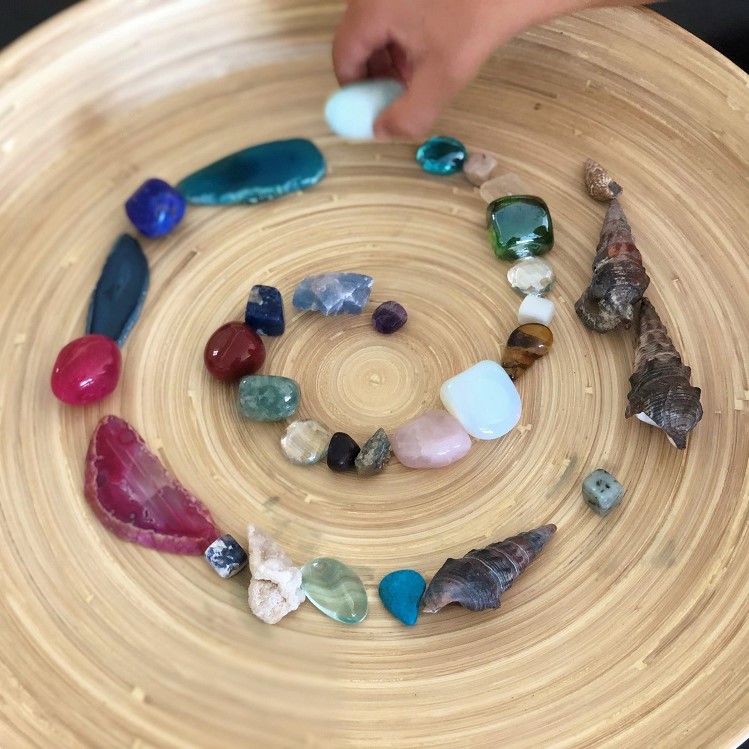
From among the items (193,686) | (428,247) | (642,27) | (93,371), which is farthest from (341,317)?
(642,27)

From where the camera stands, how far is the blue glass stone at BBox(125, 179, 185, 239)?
83 centimetres

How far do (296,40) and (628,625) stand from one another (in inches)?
30.6

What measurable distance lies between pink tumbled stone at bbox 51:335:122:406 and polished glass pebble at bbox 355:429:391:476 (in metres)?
0.26

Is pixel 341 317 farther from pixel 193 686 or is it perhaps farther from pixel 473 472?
pixel 193 686

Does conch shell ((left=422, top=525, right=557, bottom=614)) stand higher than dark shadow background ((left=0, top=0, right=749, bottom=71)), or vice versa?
dark shadow background ((left=0, top=0, right=749, bottom=71))

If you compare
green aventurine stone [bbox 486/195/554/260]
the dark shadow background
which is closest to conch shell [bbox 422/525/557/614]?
green aventurine stone [bbox 486/195/554/260]

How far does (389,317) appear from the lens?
79cm

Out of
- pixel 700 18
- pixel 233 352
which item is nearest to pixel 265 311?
pixel 233 352

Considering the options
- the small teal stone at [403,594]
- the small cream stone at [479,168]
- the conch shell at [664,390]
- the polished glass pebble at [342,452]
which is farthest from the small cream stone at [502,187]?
the small teal stone at [403,594]

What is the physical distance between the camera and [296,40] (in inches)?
37.5

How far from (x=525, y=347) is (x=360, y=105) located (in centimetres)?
30

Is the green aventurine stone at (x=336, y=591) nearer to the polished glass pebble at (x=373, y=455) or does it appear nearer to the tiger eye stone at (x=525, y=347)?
the polished glass pebble at (x=373, y=455)

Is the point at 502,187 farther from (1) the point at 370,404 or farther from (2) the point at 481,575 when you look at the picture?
(2) the point at 481,575

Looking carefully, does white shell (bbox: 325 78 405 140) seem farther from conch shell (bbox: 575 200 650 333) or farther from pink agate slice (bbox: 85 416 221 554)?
pink agate slice (bbox: 85 416 221 554)
